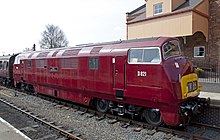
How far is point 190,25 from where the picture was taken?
17422 millimetres

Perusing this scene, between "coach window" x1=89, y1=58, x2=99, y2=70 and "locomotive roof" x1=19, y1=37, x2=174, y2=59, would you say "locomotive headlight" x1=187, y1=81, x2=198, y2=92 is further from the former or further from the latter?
"coach window" x1=89, y1=58, x2=99, y2=70

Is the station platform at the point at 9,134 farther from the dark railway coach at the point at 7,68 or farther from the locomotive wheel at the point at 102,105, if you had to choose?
the dark railway coach at the point at 7,68

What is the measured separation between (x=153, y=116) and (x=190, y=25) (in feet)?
39.5

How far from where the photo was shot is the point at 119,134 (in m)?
7.23

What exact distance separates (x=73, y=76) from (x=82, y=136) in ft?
14.2

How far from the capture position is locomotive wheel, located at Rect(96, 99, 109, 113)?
9.56m

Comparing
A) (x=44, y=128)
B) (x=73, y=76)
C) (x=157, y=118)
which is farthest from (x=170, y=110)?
(x=73, y=76)

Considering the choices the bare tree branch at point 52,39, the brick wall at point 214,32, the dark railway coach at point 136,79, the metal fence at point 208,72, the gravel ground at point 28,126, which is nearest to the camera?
the dark railway coach at point 136,79

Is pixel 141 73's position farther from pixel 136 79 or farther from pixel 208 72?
pixel 208 72

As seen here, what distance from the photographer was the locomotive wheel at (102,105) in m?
9.56

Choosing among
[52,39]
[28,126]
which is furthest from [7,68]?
[52,39]

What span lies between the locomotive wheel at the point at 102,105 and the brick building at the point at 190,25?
36.4 feet

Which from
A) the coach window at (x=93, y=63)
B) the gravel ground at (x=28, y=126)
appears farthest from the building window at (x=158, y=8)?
the gravel ground at (x=28, y=126)

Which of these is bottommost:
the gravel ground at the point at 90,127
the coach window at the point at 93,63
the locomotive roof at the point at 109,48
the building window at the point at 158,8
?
the gravel ground at the point at 90,127
